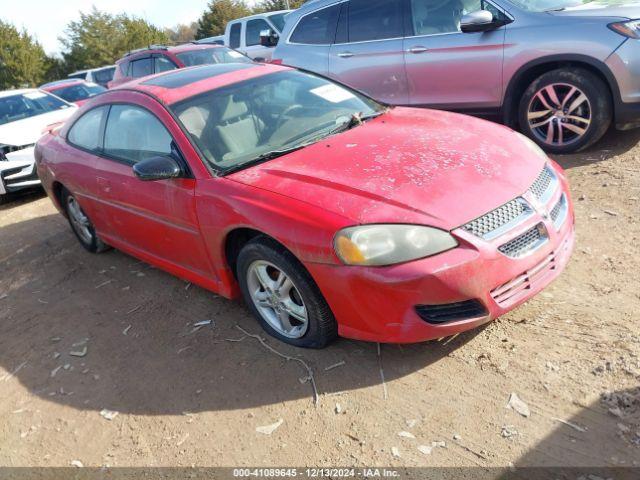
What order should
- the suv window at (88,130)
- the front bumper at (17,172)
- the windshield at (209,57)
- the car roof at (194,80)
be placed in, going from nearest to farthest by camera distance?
the car roof at (194,80)
the suv window at (88,130)
the front bumper at (17,172)
the windshield at (209,57)

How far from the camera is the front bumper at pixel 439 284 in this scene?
2525mm

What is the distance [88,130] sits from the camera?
4.60m

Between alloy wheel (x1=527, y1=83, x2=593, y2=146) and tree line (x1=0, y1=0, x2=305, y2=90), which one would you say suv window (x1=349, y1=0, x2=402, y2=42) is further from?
tree line (x1=0, y1=0, x2=305, y2=90)

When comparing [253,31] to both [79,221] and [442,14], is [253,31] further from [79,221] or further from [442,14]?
[79,221]

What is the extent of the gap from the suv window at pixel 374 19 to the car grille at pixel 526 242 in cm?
401

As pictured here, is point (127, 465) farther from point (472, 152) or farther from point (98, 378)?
point (472, 152)

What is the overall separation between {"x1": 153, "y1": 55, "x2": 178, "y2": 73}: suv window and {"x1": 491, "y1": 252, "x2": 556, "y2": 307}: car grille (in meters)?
8.15

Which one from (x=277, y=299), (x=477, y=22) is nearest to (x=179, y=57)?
(x=477, y=22)

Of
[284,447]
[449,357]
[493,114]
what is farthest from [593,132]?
[284,447]

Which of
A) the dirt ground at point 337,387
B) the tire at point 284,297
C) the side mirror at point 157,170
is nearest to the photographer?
the dirt ground at point 337,387


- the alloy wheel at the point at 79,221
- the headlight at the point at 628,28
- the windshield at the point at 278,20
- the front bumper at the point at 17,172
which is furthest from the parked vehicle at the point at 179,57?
the headlight at the point at 628,28

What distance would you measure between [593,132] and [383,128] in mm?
2558

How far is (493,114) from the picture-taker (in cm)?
571

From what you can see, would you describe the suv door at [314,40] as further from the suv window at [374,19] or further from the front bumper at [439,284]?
the front bumper at [439,284]
